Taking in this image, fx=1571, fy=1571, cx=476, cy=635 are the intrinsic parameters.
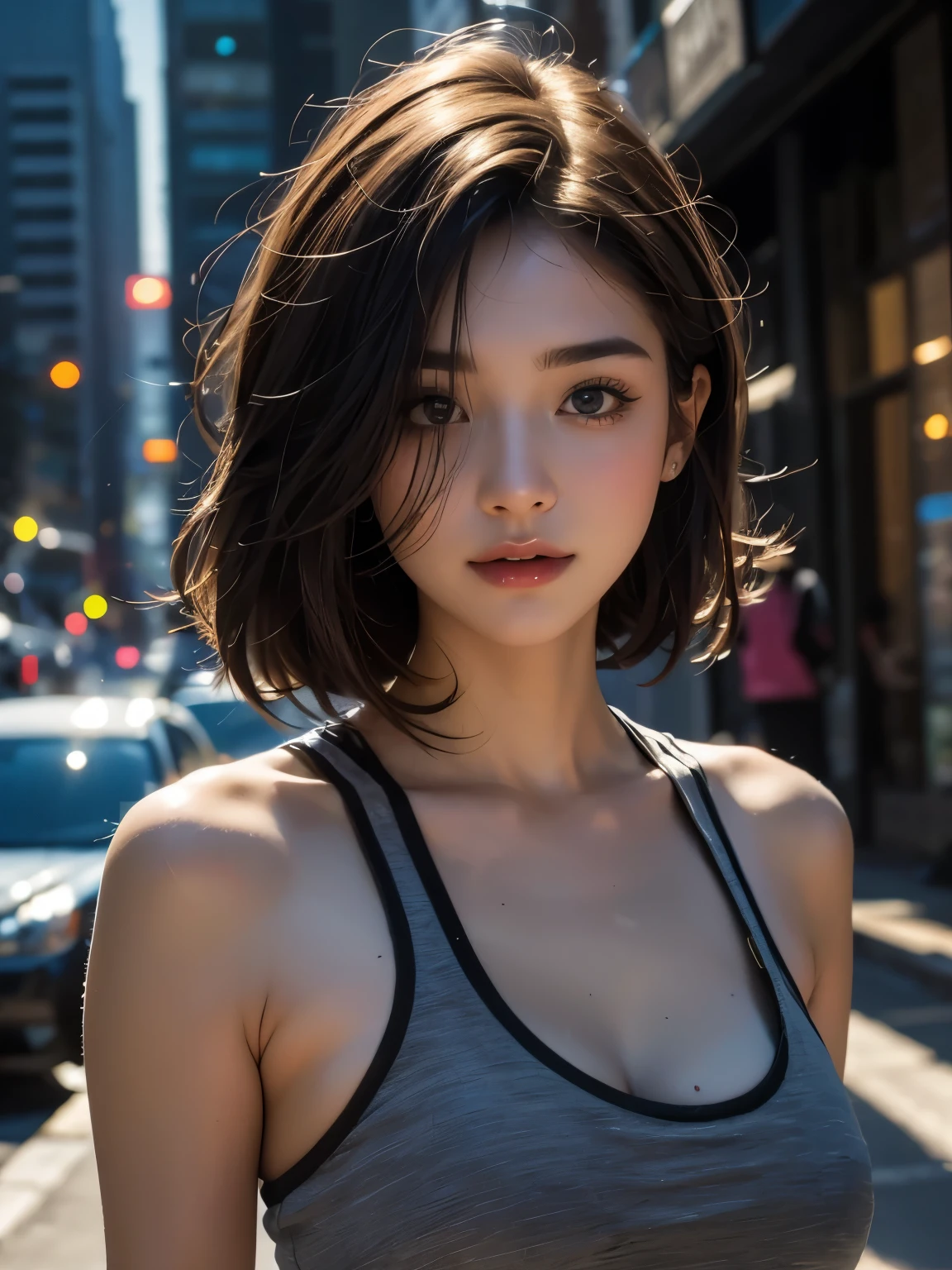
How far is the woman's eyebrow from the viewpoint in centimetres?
156

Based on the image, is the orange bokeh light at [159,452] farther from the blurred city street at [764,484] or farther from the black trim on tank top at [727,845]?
the black trim on tank top at [727,845]

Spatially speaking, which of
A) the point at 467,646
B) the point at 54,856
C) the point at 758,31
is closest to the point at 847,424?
the point at 758,31

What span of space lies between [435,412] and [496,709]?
1.24ft

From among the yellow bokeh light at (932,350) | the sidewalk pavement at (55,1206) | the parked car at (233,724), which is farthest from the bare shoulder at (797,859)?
the yellow bokeh light at (932,350)

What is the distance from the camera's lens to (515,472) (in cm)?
154

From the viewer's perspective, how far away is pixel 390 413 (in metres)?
1.55

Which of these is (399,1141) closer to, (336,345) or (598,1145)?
(598,1145)

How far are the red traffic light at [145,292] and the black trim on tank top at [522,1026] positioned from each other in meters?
8.22

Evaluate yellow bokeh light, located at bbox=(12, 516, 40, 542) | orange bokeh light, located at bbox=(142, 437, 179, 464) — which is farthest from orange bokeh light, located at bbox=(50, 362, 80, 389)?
yellow bokeh light, located at bbox=(12, 516, 40, 542)

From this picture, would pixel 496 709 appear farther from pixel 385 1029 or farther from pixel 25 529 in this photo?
pixel 25 529

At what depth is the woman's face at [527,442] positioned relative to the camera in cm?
155

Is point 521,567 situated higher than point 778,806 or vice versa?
point 521,567

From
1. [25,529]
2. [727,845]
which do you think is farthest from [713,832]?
[25,529]

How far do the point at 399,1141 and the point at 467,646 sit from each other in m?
0.61
